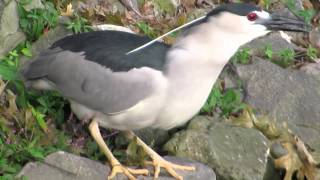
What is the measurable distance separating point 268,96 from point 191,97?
4.84 ft

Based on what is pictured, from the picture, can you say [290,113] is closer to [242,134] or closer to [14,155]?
[242,134]

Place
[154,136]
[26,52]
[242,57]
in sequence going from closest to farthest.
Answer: [154,136]
[26,52]
[242,57]

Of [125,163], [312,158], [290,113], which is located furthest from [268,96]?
[125,163]

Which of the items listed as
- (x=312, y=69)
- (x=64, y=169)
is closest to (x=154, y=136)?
(x=64, y=169)

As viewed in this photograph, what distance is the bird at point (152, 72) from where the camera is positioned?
3650 millimetres

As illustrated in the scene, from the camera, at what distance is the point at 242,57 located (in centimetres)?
529

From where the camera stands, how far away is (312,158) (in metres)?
4.53

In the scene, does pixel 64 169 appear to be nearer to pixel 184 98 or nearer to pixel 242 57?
pixel 184 98

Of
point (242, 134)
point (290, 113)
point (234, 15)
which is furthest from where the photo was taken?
point (290, 113)

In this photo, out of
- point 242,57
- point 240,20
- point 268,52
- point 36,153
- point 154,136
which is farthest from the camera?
point 268,52

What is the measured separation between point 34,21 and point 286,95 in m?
1.79

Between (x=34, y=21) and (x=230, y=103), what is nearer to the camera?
(x=34, y=21)

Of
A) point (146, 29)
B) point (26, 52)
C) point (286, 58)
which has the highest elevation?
point (26, 52)

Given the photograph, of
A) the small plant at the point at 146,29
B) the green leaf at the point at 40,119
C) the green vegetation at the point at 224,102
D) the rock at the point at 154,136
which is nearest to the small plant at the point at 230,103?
the green vegetation at the point at 224,102
